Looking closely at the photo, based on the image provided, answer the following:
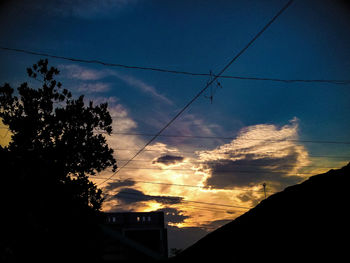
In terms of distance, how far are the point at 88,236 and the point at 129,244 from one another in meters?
1.49

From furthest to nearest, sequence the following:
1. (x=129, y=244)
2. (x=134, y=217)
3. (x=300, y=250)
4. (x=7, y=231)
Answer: (x=134, y=217) → (x=129, y=244) → (x=7, y=231) → (x=300, y=250)

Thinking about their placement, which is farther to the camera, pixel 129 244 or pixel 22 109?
pixel 22 109

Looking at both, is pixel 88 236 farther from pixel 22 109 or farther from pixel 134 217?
pixel 134 217

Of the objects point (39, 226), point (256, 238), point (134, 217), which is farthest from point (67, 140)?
point (134, 217)

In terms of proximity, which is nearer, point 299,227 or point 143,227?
point 299,227

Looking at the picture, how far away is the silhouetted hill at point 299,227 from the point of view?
288cm

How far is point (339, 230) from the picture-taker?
112 inches

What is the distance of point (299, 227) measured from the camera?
133 inches

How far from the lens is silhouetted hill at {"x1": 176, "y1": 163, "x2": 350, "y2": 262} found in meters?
2.88

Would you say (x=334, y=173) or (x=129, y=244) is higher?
(x=334, y=173)

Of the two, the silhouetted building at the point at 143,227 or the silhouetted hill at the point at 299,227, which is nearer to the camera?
the silhouetted hill at the point at 299,227

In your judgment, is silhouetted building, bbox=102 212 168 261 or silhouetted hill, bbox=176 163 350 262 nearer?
silhouetted hill, bbox=176 163 350 262

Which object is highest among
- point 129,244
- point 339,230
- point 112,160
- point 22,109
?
point 22,109

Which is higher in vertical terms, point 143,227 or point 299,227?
point 299,227
